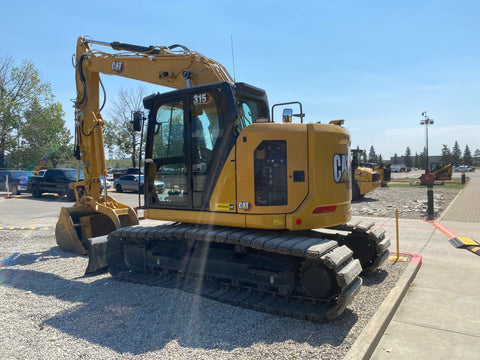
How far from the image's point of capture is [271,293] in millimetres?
4879

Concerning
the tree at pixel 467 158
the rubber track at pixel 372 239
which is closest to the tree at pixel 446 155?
the tree at pixel 467 158

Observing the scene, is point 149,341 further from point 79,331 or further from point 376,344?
point 376,344

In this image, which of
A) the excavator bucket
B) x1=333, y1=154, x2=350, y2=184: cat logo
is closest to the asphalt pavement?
x1=333, y1=154, x2=350, y2=184: cat logo

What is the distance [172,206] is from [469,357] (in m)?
4.16

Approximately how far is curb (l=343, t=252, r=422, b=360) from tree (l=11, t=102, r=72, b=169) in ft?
119

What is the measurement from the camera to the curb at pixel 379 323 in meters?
3.52

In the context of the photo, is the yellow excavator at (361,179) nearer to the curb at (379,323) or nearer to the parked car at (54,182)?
the curb at (379,323)

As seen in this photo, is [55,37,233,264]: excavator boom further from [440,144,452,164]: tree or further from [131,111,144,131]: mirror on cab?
[440,144,452,164]: tree

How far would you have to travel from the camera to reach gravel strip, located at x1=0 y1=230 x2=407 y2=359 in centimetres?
364

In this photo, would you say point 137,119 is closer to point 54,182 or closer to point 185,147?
point 185,147

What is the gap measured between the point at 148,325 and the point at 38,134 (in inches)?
1419

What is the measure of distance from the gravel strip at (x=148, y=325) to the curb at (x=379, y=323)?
13 centimetres

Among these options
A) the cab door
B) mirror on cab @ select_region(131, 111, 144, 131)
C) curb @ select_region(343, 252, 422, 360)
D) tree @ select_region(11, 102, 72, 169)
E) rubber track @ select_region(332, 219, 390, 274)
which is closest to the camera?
curb @ select_region(343, 252, 422, 360)

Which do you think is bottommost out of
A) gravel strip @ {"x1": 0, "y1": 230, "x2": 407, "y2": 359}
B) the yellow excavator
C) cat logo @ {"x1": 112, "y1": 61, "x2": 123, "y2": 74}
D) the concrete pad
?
the concrete pad
